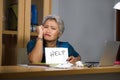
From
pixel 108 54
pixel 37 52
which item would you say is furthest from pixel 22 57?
pixel 108 54

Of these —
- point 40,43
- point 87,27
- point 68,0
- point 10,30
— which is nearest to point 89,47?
point 87,27

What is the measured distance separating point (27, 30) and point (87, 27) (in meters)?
0.98

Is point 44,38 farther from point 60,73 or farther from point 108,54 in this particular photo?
point 60,73

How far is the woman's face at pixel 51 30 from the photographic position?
2150mm

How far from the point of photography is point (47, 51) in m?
1.61

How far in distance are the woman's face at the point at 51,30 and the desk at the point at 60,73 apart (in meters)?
0.90

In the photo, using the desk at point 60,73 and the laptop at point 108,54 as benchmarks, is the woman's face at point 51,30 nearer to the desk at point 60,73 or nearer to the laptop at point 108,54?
→ the laptop at point 108,54

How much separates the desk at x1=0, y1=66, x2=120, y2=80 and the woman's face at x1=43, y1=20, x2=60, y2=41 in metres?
→ 0.90

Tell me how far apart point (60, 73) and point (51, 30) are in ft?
3.59

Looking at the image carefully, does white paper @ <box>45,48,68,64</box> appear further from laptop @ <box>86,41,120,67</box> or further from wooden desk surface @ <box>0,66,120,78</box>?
wooden desk surface @ <box>0,66,120,78</box>

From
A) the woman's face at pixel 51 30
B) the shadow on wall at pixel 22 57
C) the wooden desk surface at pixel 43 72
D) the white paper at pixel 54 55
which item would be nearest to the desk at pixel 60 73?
the wooden desk surface at pixel 43 72

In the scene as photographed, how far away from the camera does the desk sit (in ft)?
3.20

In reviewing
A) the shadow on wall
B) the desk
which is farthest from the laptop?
the shadow on wall

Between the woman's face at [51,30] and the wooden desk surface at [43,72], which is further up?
the woman's face at [51,30]
